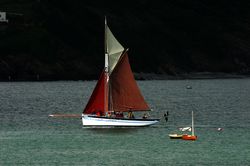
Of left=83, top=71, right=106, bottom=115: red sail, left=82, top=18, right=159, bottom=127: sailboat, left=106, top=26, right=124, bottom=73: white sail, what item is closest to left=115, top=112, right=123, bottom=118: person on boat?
left=82, top=18, right=159, bottom=127: sailboat

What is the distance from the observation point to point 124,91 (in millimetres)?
121125

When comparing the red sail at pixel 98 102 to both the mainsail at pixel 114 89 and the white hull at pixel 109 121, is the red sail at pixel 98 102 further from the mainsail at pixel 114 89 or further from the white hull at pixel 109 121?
the white hull at pixel 109 121

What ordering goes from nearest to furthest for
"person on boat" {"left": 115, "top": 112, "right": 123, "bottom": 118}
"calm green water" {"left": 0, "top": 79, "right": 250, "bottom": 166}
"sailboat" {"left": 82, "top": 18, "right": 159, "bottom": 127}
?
1. "calm green water" {"left": 0, "top": 79, "right": 250, "bottom": 166}
2. "person on boat" {"left": 115, "top": 112, "right": 123, "bottom": 118}
3. "sailboat" {"left": 82, "top": 18, "right": 159, "bottom": 127}

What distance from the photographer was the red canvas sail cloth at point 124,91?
120562mm

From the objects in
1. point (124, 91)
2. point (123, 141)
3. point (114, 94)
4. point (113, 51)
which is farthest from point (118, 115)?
point (123, 141)

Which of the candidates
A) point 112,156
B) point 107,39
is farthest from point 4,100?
point 112,156

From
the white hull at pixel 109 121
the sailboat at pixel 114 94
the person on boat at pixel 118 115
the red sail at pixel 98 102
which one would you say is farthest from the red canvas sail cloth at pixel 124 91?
the white hull at pixel 109 121

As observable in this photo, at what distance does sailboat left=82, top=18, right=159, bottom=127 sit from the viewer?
4712 inches

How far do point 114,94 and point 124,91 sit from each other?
4.42 feet

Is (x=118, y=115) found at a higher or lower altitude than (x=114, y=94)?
lower

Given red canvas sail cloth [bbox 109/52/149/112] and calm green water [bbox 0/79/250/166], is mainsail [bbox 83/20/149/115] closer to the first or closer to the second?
red canvas sail cloth [bbox 109/52/149/112]

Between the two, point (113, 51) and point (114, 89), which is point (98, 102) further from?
point (113, 51)

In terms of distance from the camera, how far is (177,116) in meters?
144

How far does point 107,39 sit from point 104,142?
1808 centimetres
